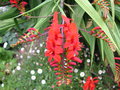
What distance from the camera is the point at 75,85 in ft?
5.57

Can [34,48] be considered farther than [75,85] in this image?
Yes

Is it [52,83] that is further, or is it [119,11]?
[52,83]

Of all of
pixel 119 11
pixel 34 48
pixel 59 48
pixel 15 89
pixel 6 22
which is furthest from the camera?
pixel 34 48

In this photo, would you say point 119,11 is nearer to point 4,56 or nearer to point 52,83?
point 52,83

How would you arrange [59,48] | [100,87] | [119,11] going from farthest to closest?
[100,87] < [119,11] < [59,48]

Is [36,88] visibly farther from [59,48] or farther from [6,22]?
[59,48]

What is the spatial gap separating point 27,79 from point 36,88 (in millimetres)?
158

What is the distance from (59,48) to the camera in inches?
26.5

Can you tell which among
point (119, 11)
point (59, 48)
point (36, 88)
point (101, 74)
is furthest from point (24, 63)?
point (59, 48)

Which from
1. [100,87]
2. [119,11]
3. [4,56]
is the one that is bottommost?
[100,87]

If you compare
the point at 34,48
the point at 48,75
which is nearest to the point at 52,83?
the point at 48,75

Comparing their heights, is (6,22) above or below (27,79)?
above

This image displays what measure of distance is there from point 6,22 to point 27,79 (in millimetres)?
622

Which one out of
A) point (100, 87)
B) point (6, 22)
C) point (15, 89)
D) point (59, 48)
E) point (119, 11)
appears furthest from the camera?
point (15, 89)
